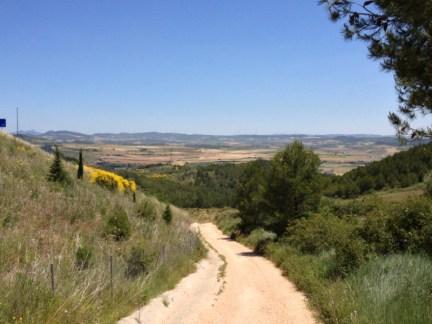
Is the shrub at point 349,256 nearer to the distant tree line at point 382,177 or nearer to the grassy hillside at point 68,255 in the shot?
the grassy hillside at point 68,255

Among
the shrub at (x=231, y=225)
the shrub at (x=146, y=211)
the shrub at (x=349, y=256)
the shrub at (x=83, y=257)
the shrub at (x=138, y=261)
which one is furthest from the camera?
Result: the shrub at (x=231, y=225)

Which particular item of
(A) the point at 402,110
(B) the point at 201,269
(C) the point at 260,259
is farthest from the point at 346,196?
(A) the point at 402,110

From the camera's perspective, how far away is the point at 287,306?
1295cm

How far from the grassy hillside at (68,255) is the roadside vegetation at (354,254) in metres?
4.84

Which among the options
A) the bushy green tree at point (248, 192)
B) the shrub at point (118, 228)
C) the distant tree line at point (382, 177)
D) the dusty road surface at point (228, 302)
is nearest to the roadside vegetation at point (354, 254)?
the dusty road surface at point (228, 302)

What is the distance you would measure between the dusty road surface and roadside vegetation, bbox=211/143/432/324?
0.68m

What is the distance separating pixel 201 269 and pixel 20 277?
13.4m

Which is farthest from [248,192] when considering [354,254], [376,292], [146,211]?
[376,292]

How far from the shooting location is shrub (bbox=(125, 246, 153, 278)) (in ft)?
45.3

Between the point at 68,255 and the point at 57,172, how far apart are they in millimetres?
11058

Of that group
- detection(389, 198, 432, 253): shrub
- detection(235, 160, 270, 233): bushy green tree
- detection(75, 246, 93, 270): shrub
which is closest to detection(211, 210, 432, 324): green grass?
detection(389, 198, 432, 253): shrub

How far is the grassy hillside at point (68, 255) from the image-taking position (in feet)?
27.2

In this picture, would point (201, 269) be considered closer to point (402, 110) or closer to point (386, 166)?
point (402, 110)

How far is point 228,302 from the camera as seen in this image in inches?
538
